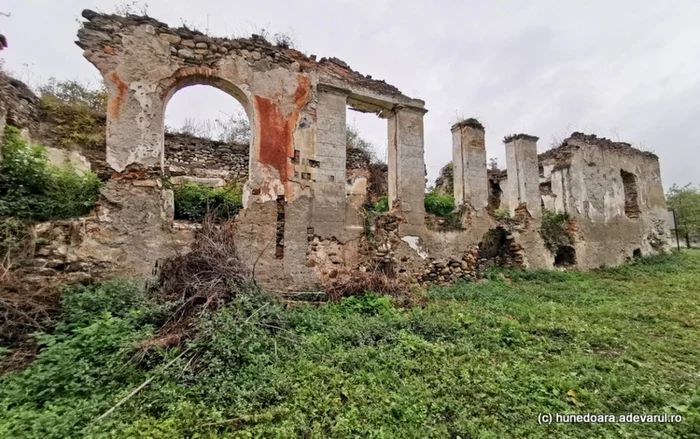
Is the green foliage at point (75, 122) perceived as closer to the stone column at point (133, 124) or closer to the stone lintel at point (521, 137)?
the stone column at point (133, 124)

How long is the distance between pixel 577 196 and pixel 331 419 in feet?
38.2

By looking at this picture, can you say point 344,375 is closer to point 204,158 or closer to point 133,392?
point 133,392

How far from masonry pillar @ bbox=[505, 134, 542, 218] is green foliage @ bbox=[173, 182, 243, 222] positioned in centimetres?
823

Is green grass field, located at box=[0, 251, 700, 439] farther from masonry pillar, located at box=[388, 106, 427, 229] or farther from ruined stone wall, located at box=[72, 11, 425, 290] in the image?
masonry pillar, located at box=[388, 106, 427, 229]

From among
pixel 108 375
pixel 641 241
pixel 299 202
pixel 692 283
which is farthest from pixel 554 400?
pixel 641 241

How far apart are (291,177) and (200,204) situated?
1.86 m

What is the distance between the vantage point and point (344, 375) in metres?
3.49

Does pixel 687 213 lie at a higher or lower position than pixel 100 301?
higher

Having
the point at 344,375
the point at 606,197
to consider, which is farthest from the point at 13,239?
the point at 606,197

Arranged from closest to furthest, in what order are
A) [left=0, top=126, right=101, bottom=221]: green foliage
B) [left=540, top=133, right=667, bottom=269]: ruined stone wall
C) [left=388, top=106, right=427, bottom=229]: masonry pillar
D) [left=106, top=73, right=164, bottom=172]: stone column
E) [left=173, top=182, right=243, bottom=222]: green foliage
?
[left=0, top=126, right=101, bottom=221]: green foliage, [left=106, top=73, right=164, bottom=172]: stone column, [left=173, top=182, right=243, bottom=222]: green foliage, [left=388, top=106, right=427, bottom=229]: masonry pillar, [left=540, top=133, right=667, bottom=269]: ruined stone wall

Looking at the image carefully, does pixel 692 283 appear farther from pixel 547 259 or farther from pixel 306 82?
pixel 306 82

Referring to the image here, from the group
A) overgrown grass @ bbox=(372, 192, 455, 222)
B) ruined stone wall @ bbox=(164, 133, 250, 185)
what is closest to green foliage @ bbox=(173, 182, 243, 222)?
ruined stone wall @ bbox=(164, 133, 250, 185)

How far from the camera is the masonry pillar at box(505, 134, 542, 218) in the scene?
33.2 ft

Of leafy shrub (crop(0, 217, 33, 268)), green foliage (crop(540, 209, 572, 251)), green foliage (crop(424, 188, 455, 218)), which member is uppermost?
green foliage (crop(424, 188, 455, 218))
